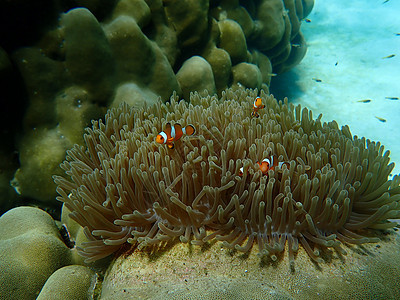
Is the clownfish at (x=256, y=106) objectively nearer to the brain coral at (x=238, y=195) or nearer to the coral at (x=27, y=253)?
the brain coral at (x=238, y=195)

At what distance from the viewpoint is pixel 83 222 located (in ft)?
7.36

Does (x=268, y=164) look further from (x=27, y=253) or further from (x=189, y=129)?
(x=27, y=253)

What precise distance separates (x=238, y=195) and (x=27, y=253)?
1.90 metres

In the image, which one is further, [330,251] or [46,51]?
[46,51]

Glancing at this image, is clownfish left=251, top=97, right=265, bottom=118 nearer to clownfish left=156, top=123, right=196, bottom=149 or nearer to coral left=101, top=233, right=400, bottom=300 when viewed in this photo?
clownfish left=156, top=123, right=196, bottom=149

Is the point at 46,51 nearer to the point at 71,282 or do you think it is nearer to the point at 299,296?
the point at 71,282

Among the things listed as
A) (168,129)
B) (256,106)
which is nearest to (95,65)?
(168,129)

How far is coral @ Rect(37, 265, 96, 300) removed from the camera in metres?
2.09

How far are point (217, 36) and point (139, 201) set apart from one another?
379 cm

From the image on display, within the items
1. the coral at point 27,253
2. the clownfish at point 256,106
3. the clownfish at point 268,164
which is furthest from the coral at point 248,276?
the clownfish at point 256,106

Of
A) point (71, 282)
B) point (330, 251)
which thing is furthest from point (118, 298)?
point (330, 251)

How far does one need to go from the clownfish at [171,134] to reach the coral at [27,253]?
144 cm

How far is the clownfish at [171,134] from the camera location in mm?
2207

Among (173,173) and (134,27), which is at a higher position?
(134,27)
